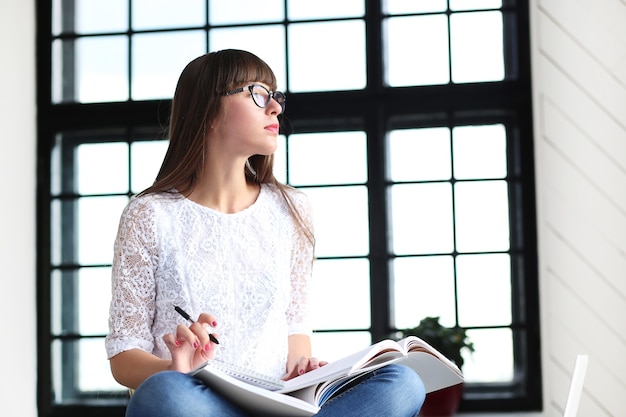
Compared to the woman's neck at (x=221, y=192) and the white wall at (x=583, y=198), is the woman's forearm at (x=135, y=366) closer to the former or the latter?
the woman's neck at (x=221, y=192)

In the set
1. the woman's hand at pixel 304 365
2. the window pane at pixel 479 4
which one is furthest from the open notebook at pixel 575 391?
the window pane at pixel 479 4

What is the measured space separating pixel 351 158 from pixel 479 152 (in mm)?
521

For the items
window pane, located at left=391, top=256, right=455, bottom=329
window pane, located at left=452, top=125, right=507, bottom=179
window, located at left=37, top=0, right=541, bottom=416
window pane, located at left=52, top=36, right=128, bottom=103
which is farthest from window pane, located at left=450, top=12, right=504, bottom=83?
window pane, located at left=52, top=36, right=128, bottom=103

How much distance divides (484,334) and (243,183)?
1664 millimetres

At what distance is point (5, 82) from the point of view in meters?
3.60

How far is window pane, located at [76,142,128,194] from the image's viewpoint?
12.5 ft

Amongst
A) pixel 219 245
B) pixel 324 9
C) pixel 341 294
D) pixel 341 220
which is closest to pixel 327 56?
pixel 324 9

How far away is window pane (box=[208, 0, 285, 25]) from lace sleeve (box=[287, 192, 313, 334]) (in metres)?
1.70

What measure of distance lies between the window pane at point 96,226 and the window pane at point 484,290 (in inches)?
57.3

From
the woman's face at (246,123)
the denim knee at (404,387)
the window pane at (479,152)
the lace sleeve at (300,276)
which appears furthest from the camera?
the window pane at (479,152)

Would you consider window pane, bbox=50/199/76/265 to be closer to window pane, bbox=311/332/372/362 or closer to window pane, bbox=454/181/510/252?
window pane, bbox=311/332/372/362

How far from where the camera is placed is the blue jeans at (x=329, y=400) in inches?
62.7

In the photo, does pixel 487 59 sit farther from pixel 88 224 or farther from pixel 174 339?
pixel 174 339

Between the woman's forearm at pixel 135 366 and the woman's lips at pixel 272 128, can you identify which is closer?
the woman's forearm at pixel 135 366
